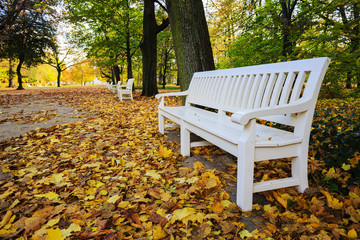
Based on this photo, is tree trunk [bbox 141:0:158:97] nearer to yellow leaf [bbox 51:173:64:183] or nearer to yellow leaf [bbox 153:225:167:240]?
yellow leaf [bbox 51:173:64:183]

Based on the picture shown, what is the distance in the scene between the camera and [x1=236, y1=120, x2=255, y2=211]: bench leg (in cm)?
154

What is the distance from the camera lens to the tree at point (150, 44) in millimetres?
9523

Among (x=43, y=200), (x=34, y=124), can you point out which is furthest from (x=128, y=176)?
(x=34, y=124)

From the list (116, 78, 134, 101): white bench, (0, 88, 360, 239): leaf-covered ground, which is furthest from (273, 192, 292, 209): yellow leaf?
(116, 78, 134, 101): white bench

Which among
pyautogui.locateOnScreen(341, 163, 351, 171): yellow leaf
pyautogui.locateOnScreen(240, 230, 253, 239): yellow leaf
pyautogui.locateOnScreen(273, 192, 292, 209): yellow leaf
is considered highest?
pyautogui.locateOnScreen(341, 163, 351, 171): yellow leaf

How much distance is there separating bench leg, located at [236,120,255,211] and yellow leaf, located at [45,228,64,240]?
1.39 m

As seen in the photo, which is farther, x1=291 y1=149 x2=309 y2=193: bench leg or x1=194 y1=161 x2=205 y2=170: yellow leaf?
x1=194 y1=161 x2=205 y2=170: yellow leaf

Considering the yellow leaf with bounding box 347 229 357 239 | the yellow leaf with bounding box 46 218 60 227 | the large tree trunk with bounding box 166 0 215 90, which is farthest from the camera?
the large tree trunk with bounding box 166 0 215 90

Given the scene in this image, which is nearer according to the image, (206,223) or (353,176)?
(206,223)

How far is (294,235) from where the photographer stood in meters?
1.36

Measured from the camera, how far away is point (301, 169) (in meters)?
1.78

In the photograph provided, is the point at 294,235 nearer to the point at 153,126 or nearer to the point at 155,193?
the point at 155,193

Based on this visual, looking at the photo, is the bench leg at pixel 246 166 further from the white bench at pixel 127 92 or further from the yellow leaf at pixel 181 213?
the white bench at pixel 127 92

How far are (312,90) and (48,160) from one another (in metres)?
3.26
